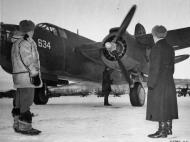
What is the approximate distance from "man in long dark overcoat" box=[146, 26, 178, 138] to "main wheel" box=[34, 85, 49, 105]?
7.07 metres

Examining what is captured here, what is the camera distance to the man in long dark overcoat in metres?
4.07

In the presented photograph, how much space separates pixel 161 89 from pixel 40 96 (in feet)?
23.9

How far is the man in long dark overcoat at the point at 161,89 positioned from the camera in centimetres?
407

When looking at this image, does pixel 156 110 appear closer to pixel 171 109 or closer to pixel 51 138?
pixel 171 109

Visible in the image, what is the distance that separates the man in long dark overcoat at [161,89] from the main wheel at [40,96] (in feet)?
23.2

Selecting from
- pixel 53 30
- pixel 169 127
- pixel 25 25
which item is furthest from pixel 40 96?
pixel 169 127

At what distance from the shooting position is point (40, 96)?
10711 mm

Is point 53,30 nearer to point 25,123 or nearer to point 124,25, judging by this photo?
point 124,25

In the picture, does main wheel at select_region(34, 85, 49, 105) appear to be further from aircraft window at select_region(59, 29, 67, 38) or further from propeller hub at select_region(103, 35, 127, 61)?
propeller hub at select_region(103, 35, 127, 61)

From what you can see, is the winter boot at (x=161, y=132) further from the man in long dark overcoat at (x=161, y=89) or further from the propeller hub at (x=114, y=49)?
the propeller hub at (x=114, y=49)

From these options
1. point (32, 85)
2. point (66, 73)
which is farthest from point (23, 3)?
point (66, 73)

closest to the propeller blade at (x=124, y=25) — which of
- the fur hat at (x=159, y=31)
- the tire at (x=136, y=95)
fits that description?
the tire at (x=136, y=95)

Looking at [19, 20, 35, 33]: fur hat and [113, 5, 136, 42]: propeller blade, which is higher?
[113, 5, 136, 42]: propeller blade

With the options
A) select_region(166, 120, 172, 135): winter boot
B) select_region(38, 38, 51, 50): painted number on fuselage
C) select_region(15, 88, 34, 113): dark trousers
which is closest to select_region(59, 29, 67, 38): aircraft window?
select_region(38, 38, 51, 50): painted number on fuselage
